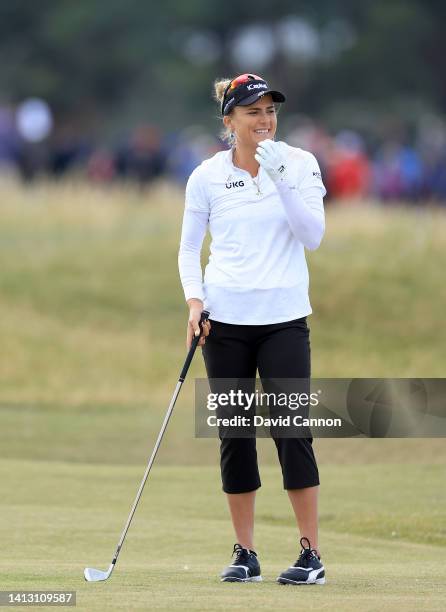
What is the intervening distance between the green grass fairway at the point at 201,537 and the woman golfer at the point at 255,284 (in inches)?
13.2

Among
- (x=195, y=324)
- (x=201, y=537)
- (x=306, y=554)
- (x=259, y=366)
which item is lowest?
(x=306, y=554)

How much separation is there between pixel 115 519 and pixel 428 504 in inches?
89.2

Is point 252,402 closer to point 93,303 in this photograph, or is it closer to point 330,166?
point 93,303

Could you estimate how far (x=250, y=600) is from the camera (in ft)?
19.2

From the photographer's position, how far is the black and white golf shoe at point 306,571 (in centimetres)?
642

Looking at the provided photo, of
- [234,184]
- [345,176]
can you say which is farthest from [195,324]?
[345,176]

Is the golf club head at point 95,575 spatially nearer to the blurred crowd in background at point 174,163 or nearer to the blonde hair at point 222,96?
the blonde hair at point 222,96

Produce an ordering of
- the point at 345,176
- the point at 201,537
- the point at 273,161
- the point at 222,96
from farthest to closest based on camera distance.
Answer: the point at 345,176 → the point at 201,537 → the point at 222,96 → the point at 273,161

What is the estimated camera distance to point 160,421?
1476cm

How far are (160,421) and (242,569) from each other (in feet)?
26.9

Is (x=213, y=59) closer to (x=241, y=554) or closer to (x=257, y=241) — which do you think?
(x=257, y=241)

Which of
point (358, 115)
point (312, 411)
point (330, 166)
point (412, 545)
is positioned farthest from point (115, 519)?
point (358, 115)

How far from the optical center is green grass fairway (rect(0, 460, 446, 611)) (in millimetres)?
6020

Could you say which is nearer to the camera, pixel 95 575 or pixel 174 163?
pixel 95 575
